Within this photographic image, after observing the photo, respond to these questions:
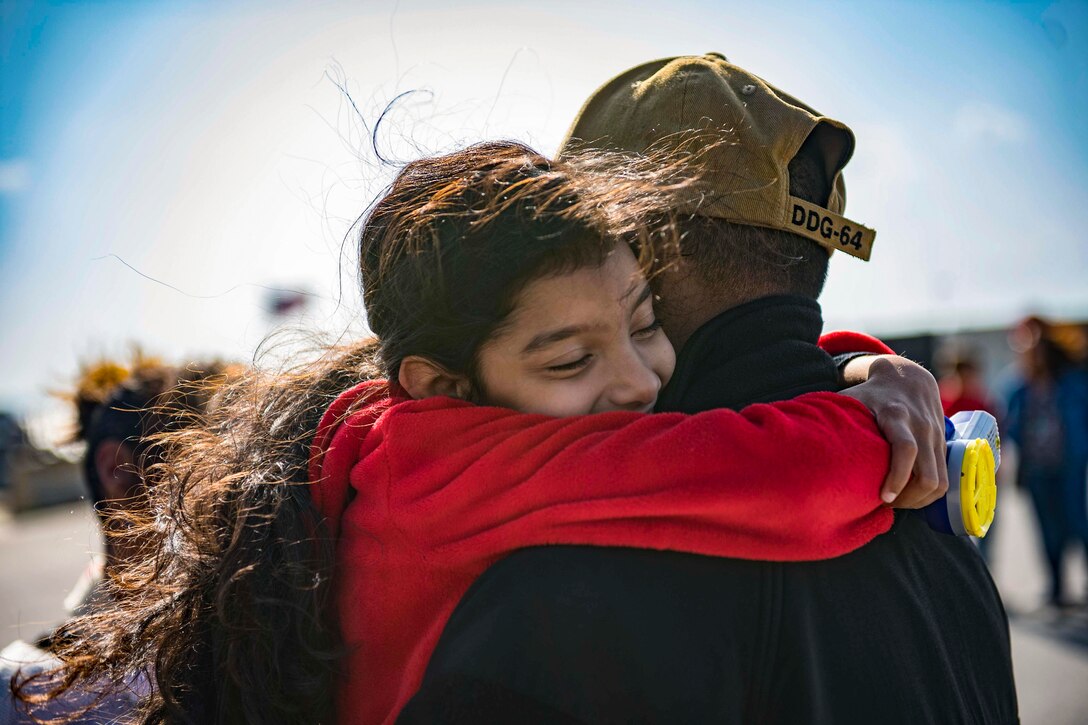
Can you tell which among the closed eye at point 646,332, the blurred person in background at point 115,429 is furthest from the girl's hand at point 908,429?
the blurred person in background at point 115,429

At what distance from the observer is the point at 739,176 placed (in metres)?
1.35

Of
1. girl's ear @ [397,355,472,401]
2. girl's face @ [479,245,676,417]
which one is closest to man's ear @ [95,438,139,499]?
girl's ear @ [397,355,472,401]

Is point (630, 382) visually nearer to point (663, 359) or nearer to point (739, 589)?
point (663, 359)

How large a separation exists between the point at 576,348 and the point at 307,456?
499mm

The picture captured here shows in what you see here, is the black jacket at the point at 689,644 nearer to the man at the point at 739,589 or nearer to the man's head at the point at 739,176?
the man at the point at 739,589

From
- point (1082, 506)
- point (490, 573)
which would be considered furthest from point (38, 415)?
point (1082, 506)

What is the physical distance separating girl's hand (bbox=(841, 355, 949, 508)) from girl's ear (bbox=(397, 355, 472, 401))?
630 mm

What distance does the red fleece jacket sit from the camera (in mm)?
952

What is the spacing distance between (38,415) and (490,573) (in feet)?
10.7

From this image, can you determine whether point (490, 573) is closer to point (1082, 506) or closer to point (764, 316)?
point (764, 316)

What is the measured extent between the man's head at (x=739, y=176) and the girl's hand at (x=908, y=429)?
0.21m

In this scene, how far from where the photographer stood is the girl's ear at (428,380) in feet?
4.42

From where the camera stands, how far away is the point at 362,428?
1.30 metres

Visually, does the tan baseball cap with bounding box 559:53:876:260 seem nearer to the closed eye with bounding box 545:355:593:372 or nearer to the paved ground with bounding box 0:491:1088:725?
the closed eye with bounding box 545:355:593:372
